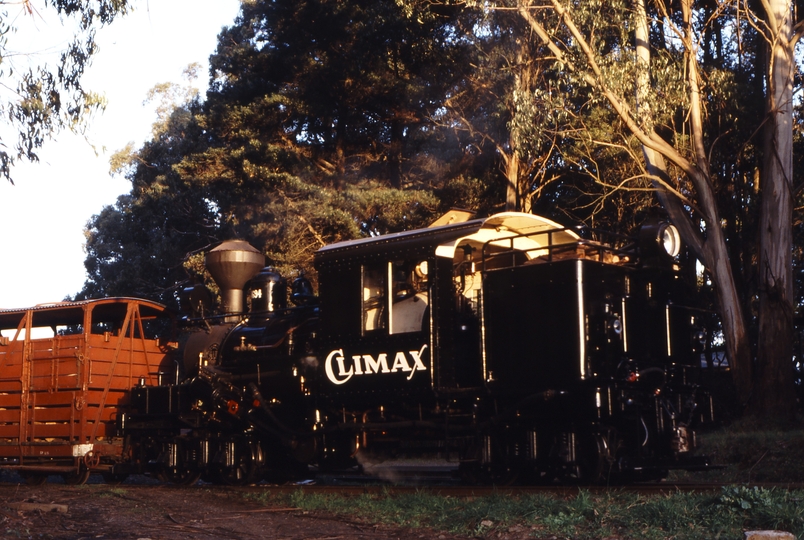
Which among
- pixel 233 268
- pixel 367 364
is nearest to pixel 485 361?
pixel 367 364

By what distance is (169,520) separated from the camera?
27.0 feet

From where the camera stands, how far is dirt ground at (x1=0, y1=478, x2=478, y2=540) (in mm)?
7266

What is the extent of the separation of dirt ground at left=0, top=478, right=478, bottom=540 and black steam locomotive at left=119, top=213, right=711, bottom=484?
5.80ft

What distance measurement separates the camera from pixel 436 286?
1007 centimetres

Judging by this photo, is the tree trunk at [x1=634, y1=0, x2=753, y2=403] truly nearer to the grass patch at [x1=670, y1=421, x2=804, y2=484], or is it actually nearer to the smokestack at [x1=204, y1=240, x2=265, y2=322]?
the grass patch at [x1=670, y1=421, x2=804, y2=484]

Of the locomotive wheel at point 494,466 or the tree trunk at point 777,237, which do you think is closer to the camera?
the locomotive wheel at point 494,466

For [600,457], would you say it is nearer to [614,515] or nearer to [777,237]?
[614,515]

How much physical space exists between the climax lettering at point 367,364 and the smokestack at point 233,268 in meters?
2.79

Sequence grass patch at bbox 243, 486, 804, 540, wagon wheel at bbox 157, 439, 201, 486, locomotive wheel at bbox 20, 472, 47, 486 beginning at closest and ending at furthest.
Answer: grass patch at bbox 243, 486, 804, 540 < wagon wheel at bbox 157, 439, 201, 486 < locomotive wheel at bbox 20, 472, 47, 486

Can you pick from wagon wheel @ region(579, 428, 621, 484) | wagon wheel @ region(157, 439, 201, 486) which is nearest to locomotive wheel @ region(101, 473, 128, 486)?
wagon wheel @ region(157, 439, 201, 486)

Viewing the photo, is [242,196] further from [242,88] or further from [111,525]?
[111,525]

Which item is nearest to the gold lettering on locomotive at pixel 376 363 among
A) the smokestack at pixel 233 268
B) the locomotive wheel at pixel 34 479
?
the smokestack at pixel 233 268

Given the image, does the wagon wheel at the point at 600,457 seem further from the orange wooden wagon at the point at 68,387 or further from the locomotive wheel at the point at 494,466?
the orange wooden wagon at the point at 68,387

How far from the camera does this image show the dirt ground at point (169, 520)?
286 inches
